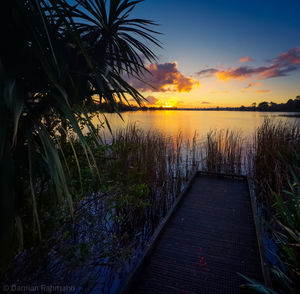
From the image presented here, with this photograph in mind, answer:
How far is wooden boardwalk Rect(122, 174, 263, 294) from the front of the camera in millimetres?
1595

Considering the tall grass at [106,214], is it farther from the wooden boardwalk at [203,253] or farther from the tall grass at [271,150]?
the tall grass at [271,150]

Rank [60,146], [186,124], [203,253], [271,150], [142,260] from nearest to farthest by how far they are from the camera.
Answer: [60,146] < [142,260] < [203,253] < [271,150] < [186,124]

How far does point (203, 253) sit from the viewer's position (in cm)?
→ 199

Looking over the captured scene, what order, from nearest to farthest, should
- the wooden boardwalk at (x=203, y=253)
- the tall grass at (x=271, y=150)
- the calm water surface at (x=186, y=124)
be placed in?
the wooden boardwalk at (x=203, y=253) → the tall grass at (x=271, y=150) → the calm water surface at (x=186, y=124)

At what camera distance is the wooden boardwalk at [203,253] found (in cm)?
159

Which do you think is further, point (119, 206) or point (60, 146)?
point (119, 206)

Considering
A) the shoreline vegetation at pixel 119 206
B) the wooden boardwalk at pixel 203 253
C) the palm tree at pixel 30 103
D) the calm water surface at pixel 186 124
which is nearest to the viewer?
the palm tree at pixel 30 103

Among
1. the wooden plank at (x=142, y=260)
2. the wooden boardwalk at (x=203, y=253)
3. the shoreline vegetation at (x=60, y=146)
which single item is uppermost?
the shoreline vegetation at (x=60, y=146)

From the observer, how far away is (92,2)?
1593 millimetres

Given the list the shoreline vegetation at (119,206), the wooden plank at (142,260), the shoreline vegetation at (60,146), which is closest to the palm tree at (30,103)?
the shoreline vegetation at (60,146)

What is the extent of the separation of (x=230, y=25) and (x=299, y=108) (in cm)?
3925

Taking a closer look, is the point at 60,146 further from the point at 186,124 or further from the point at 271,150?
the point at 186,124

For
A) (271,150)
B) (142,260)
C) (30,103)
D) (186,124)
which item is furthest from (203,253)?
(186,124)

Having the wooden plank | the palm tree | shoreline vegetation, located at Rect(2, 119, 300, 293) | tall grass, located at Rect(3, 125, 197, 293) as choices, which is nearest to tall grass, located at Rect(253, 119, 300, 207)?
shoreline vegetation, located at Rect(2, 119, 300, 293)
